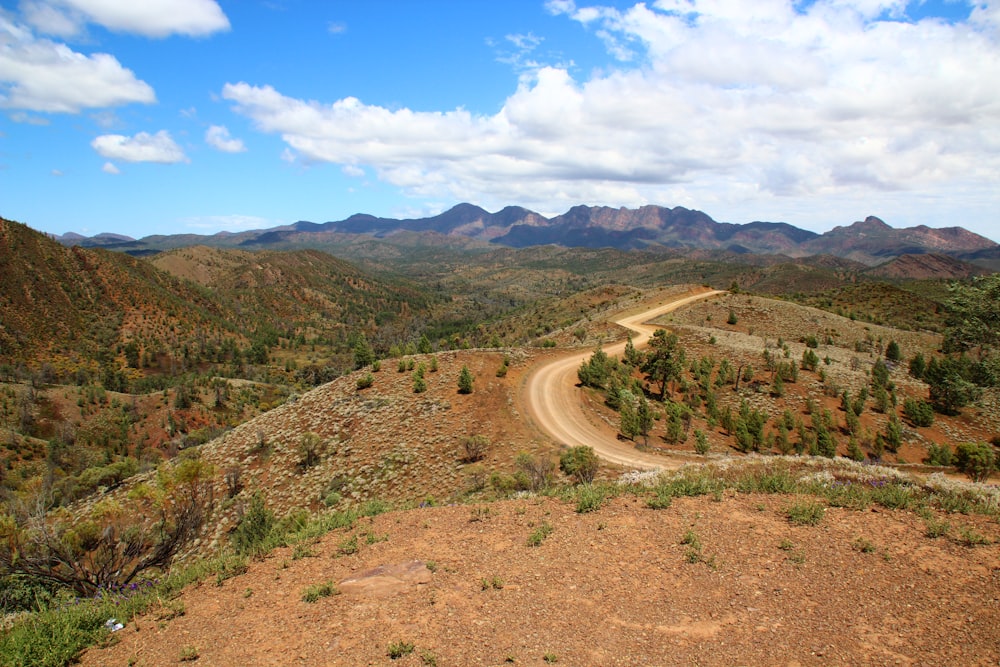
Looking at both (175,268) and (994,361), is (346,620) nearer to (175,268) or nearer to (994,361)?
(994,361)

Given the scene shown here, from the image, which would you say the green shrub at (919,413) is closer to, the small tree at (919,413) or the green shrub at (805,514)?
the small tree at (919,413)

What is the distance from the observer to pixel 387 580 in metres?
10.2

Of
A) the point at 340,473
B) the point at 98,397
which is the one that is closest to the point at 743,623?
the point at 340,473

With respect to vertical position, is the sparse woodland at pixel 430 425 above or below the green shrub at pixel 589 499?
below

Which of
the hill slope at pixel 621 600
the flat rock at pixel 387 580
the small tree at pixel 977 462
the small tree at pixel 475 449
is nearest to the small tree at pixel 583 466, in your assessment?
the hill slope at pixel 621 600

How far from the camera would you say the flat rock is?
979 cm

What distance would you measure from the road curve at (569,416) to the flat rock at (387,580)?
12079 mm

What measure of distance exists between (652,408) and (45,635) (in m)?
29.1

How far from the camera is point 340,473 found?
23.1 meters

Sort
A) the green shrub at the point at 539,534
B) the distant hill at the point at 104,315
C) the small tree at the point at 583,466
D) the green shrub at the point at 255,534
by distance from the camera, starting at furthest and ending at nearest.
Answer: the distant hill at the point at 104,315 < the small tree at the point at 583,466 < the green shrub at the point at 255,534 < the green shrub at the point at 539,534

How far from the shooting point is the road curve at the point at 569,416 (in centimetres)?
2191

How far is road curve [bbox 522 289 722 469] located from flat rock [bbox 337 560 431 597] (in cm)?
1208

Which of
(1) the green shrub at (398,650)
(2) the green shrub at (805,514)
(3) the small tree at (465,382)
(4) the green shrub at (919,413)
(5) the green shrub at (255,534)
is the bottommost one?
(4) the green shrub at (919,413)

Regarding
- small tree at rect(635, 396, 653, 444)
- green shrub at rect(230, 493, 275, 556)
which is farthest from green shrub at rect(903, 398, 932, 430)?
green shrub at rect(230, 493, 275, 556)
